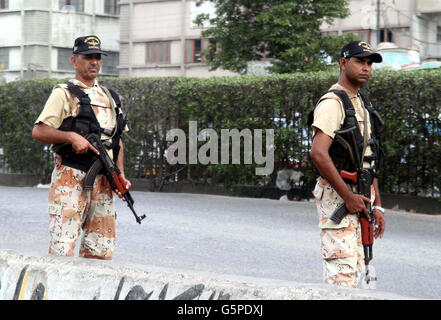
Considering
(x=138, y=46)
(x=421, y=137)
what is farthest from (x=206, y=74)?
(x=421, y=137)

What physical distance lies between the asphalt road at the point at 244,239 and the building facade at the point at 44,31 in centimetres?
4092

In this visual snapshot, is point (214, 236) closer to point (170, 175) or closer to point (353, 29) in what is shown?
point (170, 175)

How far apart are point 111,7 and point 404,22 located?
76.2 ft

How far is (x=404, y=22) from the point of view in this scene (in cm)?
4216

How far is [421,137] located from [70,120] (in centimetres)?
831

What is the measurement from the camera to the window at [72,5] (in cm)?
5415

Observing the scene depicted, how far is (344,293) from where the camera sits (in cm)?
290

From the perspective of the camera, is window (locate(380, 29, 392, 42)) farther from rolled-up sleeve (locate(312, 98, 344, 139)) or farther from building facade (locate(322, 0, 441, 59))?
rolled-up sleeve (locate(312, 98, 344, 139))

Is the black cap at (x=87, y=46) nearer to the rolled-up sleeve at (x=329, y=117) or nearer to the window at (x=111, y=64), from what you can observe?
the rolled-up sleeve at (x=329, y=117)

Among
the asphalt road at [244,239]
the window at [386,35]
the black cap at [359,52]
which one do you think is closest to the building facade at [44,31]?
the window at [386,35]

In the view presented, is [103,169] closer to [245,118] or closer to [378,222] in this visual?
[378,222]

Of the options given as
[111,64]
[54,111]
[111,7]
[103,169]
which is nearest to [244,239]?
[103,169]

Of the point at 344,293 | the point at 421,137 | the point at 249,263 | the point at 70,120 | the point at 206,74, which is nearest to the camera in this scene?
the point at 344,293

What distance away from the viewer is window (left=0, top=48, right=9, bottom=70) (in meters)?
54.2
